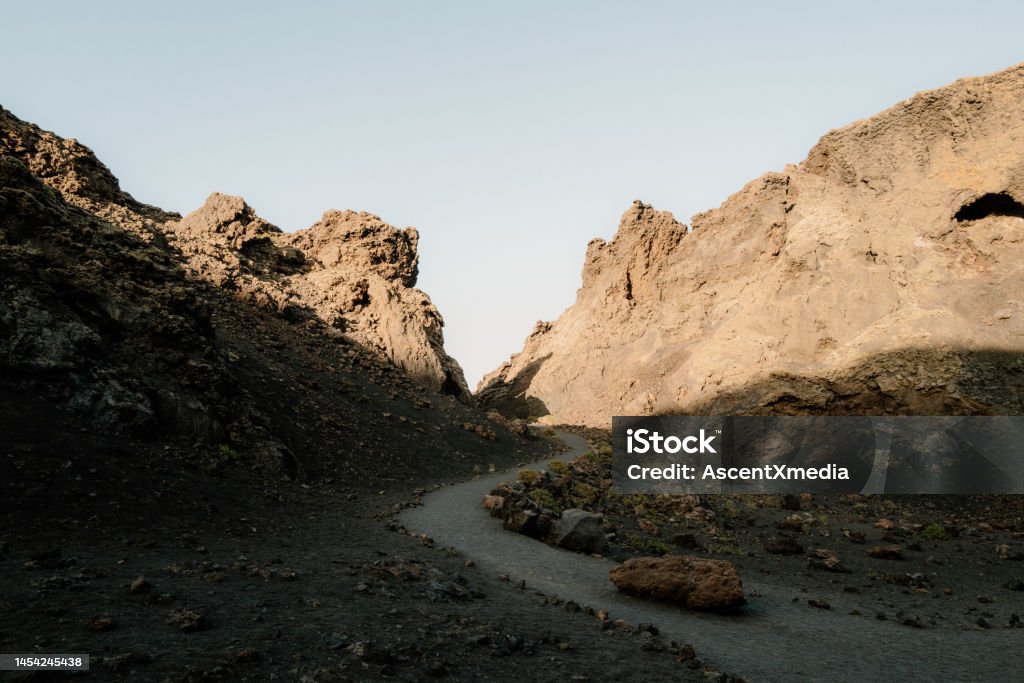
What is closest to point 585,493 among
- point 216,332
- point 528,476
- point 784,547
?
point 528,476

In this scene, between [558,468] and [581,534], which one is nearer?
[581,534]

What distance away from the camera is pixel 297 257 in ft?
148

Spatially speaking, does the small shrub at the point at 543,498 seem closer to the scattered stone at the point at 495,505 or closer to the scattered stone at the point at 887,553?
the scattered stone at the point at 495,505

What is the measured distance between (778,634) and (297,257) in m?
41.4

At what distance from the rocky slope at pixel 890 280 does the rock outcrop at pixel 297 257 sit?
1771cm

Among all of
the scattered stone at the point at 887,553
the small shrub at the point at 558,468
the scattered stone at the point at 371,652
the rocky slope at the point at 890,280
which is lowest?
the scattered stone at the point at 887,553

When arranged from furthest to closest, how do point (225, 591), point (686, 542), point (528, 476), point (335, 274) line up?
point (335, 274), point (528, 476), point (686, 542), point (225, 591)

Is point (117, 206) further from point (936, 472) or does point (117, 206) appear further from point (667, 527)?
point (936, 472)

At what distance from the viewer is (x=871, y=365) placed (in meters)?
29.0

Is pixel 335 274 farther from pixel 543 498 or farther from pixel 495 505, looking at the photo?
pixel 495 505

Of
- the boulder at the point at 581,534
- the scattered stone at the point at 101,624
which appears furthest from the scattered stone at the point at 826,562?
the scattered stone at the point at 101,624

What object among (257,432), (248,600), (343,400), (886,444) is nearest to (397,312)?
(343,400)

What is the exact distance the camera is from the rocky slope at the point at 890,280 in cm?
2758

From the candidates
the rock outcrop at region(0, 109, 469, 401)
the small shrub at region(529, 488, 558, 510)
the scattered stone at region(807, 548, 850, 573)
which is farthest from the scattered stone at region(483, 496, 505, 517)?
the rock outcrop at region(0, 109, 469, 401)
